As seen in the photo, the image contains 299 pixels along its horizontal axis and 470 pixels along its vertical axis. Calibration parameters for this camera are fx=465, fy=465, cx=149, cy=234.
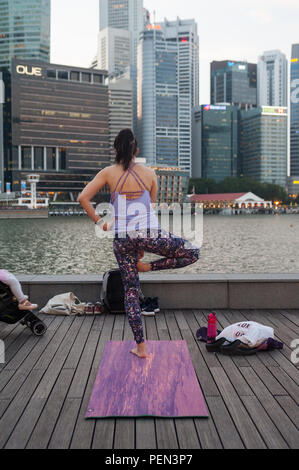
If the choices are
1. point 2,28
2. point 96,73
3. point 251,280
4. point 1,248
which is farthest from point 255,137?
point 251,280

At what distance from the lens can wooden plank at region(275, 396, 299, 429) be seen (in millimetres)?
3031

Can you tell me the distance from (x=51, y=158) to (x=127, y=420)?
154m

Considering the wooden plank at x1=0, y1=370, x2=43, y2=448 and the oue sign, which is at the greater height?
the oue sign

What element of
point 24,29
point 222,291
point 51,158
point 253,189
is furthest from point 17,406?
point 24,29

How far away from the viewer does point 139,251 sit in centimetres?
400

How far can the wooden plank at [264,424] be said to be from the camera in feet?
8.80

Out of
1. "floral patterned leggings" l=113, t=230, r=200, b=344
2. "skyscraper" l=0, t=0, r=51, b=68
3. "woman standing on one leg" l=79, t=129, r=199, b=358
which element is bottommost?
"floral patterned leggings" l=113, t=230, r=200, b=344

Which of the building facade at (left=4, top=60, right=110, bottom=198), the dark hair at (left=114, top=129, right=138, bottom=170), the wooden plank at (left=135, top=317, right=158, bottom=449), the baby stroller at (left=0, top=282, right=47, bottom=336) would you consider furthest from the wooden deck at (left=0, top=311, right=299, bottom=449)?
the building facade at (left=4, top=60, right=110, bottom=198)

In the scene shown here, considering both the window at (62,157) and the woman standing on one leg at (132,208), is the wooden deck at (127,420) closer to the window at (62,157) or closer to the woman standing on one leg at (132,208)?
the woman standing on one leg at (132,208)

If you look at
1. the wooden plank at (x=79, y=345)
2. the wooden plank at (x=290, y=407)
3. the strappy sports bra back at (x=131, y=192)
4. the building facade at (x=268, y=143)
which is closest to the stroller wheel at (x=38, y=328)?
the wooden plank at (x=79, y=345)

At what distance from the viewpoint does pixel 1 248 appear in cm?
3850

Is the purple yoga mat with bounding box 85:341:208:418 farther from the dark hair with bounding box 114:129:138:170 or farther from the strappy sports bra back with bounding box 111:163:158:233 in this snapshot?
the dark hair with bounding box 114:129:138:170

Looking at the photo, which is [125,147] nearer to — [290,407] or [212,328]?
[212,328]

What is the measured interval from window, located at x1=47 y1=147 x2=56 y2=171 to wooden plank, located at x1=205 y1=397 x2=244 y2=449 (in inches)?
5959
